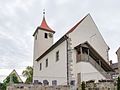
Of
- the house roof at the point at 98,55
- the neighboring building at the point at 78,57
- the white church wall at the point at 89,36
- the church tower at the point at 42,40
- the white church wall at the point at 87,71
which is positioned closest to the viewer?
the white church wall at the point at 87,71

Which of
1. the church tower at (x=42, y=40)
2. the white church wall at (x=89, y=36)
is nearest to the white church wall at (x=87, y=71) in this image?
the white church wall at (x=89, y=36)

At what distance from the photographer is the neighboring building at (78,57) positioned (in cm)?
1608

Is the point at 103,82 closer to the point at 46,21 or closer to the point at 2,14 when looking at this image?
the point at 2,14

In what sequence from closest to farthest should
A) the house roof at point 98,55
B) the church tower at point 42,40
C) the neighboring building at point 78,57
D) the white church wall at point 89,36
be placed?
the neighboring building at point 78,57
the white church wall at point 89,36
the house roof at point 98,55
the church tower at point 42,40

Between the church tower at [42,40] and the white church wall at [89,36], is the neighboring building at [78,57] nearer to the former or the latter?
the white church wall at [89,36]

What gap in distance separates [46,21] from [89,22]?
36.3 feet

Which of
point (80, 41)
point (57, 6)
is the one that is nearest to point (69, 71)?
point (80, 41)

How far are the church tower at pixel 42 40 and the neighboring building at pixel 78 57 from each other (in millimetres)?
3011

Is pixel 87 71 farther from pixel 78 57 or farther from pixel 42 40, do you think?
pixel 42 40

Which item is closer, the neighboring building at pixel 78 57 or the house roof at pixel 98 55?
the neighboring building at pixel 78 57

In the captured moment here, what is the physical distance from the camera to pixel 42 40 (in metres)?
24.8

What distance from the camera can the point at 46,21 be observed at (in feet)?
94.5

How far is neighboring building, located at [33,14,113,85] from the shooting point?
16075 millimetres

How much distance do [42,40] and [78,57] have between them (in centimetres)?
909
